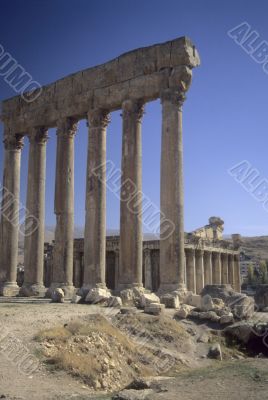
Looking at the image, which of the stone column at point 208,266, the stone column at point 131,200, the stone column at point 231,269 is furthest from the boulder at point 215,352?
the stone column at point 231,269

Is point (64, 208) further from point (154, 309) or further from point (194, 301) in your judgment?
point (154, 309)

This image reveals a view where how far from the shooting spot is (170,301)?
65.6 feet

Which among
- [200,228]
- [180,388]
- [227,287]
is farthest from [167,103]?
[200,228]

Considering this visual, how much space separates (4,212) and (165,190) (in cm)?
1197

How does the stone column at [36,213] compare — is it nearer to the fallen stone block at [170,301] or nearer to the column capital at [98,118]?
the column capital at [98,118]

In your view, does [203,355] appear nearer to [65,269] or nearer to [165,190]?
[165,190]

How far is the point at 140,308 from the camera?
1969cm

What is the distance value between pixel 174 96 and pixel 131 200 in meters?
5.19

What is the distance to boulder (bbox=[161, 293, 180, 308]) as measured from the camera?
19.9 m

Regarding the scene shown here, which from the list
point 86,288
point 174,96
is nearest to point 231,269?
point 86,288

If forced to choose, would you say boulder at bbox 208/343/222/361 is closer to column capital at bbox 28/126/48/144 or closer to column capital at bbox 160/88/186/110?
column capital at bbox 160/88/186/110

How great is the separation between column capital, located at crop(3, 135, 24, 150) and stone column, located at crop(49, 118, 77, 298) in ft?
13.5

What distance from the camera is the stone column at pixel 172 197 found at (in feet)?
70.0

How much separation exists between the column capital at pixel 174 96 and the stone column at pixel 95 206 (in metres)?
4.28
